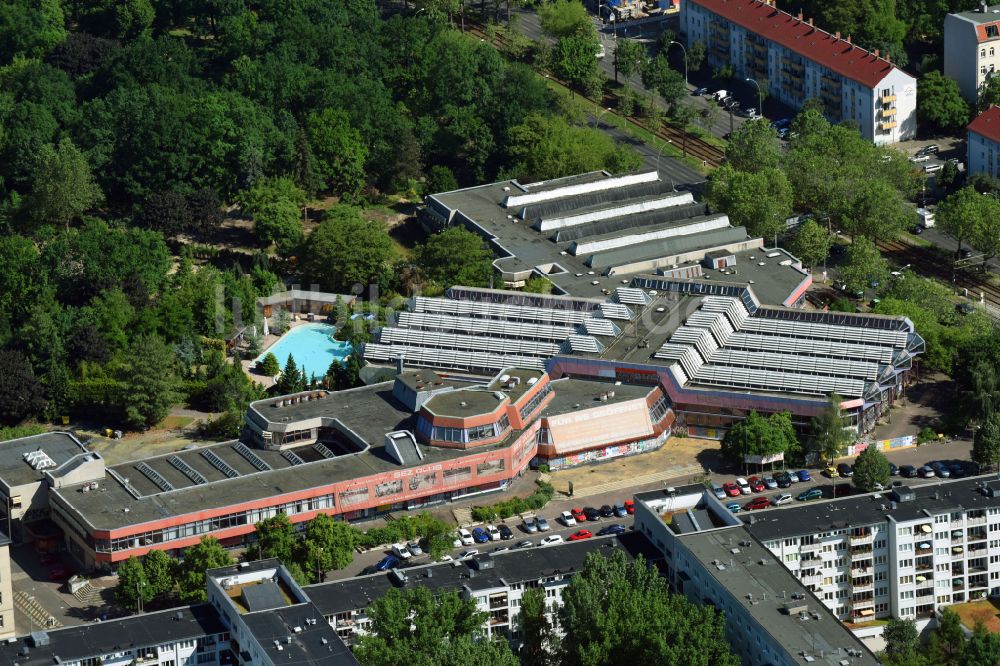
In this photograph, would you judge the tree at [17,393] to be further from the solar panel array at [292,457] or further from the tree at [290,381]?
the solar panel array at [292,457]

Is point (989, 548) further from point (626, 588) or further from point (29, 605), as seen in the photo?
point (29, 605)

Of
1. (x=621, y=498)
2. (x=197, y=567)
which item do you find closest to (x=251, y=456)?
(x=197, y=567)

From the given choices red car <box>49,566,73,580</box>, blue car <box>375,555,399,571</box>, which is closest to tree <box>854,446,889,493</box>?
blue car <box>375,555,399,571</box>

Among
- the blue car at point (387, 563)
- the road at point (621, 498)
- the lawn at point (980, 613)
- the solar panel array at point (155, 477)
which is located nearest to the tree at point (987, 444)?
the road at point (621, 498)

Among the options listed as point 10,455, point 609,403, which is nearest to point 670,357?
point 609,403

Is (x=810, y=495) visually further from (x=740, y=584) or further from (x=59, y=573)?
(x=59, y=573)

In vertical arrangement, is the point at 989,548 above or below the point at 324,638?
below
